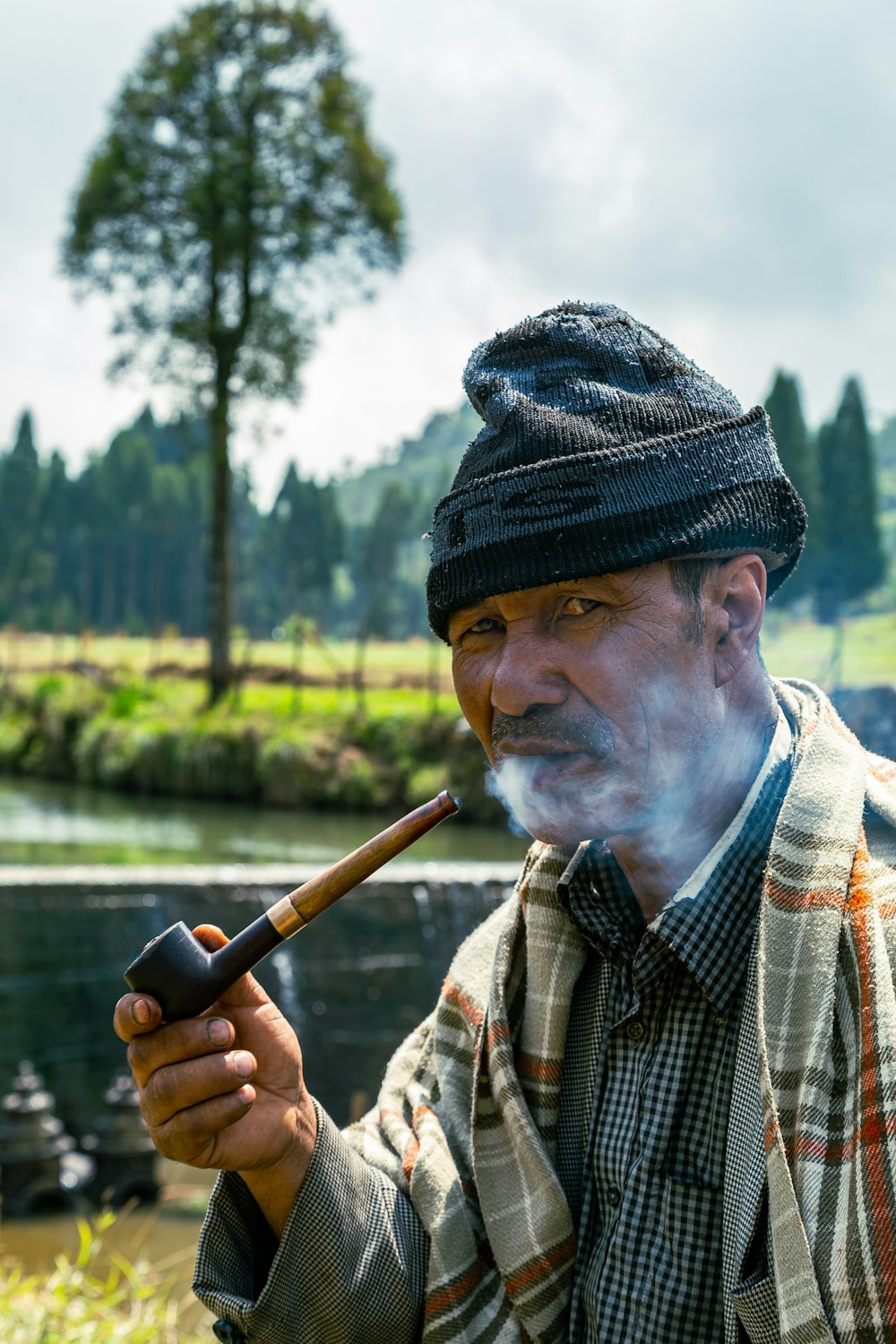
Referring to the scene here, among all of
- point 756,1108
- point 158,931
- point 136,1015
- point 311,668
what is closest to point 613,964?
point 756,1108

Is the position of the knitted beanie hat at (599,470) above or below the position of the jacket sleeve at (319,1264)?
above

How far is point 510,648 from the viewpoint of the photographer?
151 centimetres

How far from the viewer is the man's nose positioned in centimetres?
148

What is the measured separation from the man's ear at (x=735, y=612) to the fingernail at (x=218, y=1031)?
0.71m

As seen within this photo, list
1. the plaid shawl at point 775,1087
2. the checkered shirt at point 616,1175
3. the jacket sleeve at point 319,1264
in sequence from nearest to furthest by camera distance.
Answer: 1. the plaid shawl at point 775,1087
2. the checkered shirt at point 616,1175
3. the jacket sleeve at point 319,1264

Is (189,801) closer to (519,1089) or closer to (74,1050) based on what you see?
(74,1050)

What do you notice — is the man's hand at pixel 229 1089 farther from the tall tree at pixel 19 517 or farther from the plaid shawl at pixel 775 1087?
the tall tree at pixel 19 517

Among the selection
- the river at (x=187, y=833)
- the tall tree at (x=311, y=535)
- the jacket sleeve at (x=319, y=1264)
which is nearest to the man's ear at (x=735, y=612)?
the jacket sleeve at (x=319, y=1264)

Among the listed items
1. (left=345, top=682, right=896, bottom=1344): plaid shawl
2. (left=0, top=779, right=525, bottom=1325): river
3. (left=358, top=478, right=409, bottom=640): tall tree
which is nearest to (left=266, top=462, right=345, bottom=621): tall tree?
(left=358, top=478, right=409, bottom=640): tall tree

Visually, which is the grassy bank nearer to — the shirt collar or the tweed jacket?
the tweed jacket

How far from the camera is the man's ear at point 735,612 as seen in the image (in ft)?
4.99

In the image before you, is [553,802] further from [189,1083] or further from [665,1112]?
[189,1083]

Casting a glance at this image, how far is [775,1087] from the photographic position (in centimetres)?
131

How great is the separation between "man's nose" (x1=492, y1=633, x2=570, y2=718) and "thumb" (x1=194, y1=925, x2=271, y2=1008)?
1.44ft
